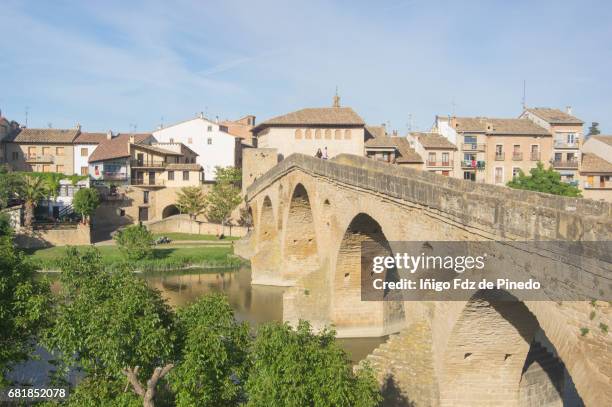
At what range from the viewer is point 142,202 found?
170 ft

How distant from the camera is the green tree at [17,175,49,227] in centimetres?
4181

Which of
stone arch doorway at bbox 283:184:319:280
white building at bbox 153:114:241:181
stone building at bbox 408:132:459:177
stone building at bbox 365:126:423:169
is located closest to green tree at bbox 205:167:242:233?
white building at bbox 153:114:241:181

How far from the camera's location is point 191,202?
50219 millimetres

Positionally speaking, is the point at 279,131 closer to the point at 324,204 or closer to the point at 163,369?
the point at 324,204

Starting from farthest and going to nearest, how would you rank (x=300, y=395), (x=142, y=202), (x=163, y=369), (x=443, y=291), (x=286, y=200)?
(x=142, y=202)
(x=286, y=200)
(x=443, y=291)
(x=163, y=369)
(x=300, y=395)

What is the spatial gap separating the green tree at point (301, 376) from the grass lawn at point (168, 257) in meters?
27.7

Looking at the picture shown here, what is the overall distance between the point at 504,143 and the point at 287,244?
80.9 feet

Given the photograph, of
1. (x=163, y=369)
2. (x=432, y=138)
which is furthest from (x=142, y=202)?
(x=163, y=369)

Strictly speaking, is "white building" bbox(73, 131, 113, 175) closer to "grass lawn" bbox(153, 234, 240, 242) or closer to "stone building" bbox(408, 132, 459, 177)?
"grass lawn" bbox(153, 234, 240, 242)

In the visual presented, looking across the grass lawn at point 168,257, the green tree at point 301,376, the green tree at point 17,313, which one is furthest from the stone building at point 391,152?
the green tree at point 17,313

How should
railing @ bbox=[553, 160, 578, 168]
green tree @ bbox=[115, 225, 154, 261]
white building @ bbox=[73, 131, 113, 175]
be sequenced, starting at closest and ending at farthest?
green tree @ bbox=[115, 225, 154, 261] < railing @ bbox=[553, 160, 578, 168] < white building @ bbox=[73, 131, 113, 175]

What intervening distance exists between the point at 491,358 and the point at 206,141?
49.8 metres

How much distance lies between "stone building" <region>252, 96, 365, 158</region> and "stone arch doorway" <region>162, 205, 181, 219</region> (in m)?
13.1

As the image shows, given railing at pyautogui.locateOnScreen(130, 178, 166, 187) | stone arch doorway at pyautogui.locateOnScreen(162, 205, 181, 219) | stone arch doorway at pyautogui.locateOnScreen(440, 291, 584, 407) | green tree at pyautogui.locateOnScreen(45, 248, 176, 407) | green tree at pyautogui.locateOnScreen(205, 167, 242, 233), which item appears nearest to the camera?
green tree at pyautogui.locateOnScreen(45, 248, 176, 407)
